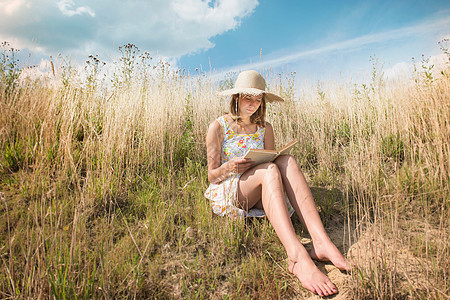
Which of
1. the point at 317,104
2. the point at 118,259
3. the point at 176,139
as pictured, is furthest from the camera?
the point at 317,104

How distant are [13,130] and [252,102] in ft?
8.48

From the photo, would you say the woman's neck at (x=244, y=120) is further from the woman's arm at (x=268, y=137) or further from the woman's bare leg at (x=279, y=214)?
the woman's bare leg at (x=279, y=214)

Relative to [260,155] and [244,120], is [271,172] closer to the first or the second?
[260,155]

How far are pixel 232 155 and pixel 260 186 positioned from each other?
49 centimetres

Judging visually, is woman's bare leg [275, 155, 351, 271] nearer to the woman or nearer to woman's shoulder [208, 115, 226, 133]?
the woman

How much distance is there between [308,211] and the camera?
1891 mm

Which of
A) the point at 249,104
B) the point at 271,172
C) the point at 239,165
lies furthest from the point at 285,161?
the point at 249,104

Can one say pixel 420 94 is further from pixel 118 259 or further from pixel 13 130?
pixel 13 130

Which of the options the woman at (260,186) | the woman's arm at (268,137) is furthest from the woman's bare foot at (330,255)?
the woman's arm at (268,137)

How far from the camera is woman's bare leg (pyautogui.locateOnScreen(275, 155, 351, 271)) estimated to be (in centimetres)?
170

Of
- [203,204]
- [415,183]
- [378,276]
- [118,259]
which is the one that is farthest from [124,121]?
[415,183]

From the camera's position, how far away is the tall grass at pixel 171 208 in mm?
1392

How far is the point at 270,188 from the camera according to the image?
188 centimetres

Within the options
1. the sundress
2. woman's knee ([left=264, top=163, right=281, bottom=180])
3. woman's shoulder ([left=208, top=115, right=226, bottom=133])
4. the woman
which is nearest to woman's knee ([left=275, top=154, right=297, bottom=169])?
the woman
